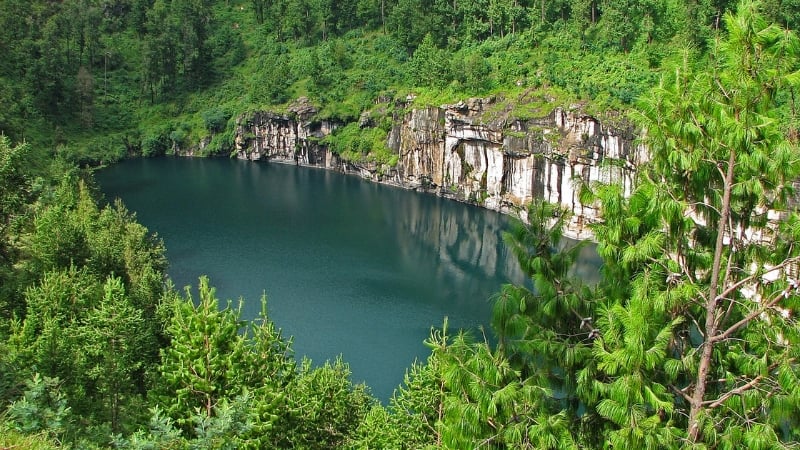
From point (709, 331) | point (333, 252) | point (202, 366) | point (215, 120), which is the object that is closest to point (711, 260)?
point (709, 331)

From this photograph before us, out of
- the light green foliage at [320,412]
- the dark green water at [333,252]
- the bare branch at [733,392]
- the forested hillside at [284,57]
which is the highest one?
the forested hillside at [284,57]

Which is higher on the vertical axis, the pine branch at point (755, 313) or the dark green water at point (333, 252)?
the pine branch at point (755, 313)

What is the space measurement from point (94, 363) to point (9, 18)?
7257 cm

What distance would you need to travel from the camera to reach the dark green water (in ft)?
117

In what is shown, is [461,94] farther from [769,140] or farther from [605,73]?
[769,140]

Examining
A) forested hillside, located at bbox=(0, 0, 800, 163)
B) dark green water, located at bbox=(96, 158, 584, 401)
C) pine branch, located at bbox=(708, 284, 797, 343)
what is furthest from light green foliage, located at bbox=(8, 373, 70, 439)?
forested hillside, located at bbox=(0, 0, 800, 163)

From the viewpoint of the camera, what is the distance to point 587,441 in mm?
8883

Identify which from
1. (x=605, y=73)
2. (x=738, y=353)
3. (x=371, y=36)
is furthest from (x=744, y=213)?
(x=371, y=36)

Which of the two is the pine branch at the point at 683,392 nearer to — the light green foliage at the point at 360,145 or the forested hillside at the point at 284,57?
the forested hillside at the point at 284,57

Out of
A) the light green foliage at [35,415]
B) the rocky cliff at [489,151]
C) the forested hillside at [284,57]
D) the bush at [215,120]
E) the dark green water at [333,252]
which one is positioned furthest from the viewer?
the bush at [215,120]

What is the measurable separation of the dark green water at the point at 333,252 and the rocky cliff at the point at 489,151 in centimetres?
186

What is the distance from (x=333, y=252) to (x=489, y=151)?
17699 millimetres

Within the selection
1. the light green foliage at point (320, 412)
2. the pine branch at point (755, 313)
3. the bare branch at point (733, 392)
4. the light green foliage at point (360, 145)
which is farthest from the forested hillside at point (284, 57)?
the bare branch at point (733, 392)

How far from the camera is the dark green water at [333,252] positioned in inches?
1410
